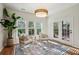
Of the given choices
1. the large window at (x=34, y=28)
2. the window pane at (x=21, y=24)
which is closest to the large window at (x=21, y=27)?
the window pane at (x=21, y=24)

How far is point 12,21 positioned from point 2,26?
191 mm

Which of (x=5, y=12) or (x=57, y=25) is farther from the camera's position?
(x=57, y=25)

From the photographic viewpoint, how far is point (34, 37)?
5.82 ft

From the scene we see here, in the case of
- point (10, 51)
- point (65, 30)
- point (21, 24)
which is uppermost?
point (21, 24)

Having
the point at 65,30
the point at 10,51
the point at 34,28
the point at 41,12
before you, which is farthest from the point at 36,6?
the point at 10,51

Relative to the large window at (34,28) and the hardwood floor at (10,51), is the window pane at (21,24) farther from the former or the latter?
the hardwood floor at (10,51)

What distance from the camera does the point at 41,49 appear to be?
5.87ft

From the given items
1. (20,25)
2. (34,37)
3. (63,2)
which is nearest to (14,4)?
(20,25)

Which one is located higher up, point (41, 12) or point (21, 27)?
point (41, 12)

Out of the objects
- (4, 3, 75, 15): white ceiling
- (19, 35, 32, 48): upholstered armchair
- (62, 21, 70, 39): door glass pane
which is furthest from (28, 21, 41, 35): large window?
(62, 21, 70, 39): door glass pane

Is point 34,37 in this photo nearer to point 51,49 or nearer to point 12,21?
point 51,49

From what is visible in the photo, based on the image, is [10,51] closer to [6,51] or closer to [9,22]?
[6,51]

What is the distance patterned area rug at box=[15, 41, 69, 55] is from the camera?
1.75 meters

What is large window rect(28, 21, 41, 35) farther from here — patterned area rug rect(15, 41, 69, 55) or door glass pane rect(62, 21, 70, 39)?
door glass pane rect(62, 21, 70, 39)
